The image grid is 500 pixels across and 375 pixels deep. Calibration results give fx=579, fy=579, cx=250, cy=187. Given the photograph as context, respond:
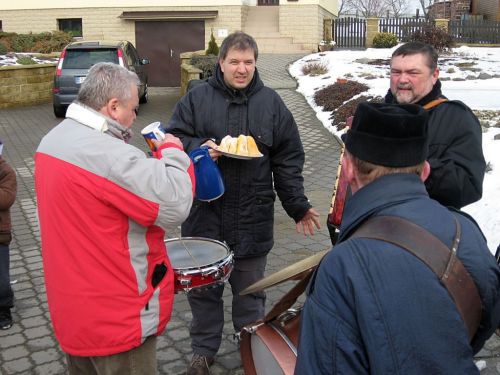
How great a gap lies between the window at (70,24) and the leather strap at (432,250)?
2510 cm

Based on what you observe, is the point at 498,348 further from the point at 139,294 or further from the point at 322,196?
the point at 322,196

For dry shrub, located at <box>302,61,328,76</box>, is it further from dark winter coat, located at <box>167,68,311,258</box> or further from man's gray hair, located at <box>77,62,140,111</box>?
man's gray hair, located at <box>77,62,140,111</box>

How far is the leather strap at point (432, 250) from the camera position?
162cm

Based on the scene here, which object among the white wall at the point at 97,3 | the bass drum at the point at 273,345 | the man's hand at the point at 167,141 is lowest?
the bass drum at the point at 273,345

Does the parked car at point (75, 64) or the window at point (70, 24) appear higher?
the window at point (70, 24)

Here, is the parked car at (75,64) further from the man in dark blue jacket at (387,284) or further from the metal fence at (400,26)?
the metal fence at (400,26)

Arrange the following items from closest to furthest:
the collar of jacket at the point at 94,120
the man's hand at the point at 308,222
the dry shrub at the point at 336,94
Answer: the collar of jacket at the point at 94,120 → the man's hand at the point at 308,222 → the dry shrub at the point at 336,94

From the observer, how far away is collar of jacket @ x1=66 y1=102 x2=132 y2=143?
8.04 ft

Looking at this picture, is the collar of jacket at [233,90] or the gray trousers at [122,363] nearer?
the gray trousers at [122,363]

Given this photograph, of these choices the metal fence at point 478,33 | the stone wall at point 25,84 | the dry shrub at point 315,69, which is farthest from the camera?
the metal fence at point 478,33

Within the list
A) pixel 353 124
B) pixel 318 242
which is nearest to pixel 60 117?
pixel 318 242

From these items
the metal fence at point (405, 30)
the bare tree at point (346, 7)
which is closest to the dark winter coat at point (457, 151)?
the metal fence at point (405, 30)

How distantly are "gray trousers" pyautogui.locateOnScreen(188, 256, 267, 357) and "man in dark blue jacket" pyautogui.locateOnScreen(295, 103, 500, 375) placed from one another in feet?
6.74

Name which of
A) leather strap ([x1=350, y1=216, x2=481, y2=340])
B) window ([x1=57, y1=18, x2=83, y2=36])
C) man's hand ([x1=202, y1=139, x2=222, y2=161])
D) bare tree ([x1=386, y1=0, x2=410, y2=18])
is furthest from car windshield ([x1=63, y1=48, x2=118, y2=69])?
bare tree ([x1=386, y1=0, x2=410, y2=18])
